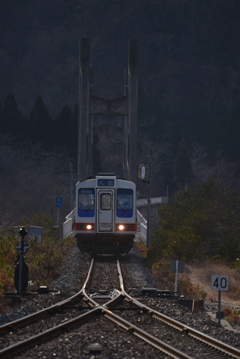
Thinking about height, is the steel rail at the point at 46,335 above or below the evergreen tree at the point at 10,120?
below

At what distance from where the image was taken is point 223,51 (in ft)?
311

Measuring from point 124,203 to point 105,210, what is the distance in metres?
0.74

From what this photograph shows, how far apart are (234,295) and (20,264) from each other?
6554 mm

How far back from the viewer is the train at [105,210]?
75.2 ft

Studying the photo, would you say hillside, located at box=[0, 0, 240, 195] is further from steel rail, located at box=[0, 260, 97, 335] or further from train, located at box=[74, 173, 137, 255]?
steel rail, located at box=[0, 260, 97, 335]

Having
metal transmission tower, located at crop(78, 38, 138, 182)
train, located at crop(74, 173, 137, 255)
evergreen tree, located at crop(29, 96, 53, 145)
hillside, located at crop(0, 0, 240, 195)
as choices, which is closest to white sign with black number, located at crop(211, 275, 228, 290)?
train, located at crop(74, 173, 137, 255)

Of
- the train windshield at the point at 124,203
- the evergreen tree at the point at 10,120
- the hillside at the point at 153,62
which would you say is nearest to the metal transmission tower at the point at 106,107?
the train windshield at the point at 124,203

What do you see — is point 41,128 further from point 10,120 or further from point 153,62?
point 153,62

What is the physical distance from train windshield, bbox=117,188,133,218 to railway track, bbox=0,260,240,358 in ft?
26.9

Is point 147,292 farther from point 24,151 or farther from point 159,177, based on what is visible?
point 159,177

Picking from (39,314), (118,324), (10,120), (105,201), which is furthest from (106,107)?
(118,324)

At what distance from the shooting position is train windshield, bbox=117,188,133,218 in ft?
75.6

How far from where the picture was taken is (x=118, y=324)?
10609mm

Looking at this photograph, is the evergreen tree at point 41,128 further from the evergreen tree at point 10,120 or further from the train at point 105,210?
the train at point 105,210
